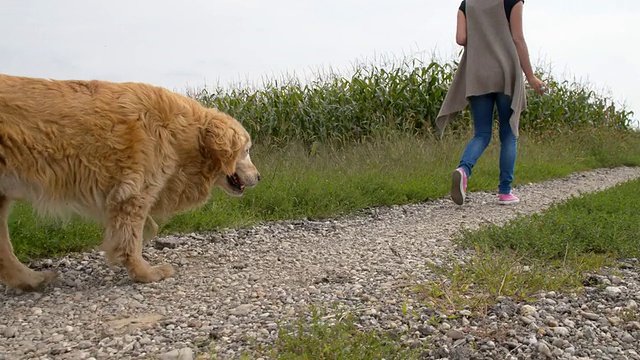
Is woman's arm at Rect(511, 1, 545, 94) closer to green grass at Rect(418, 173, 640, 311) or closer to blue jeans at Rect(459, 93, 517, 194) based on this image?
blue jeans at Rect(459, 93, 517, 194)

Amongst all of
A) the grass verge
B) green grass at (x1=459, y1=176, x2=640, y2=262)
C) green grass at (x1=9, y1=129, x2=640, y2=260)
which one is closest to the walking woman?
green grass at (x1=9, y1=129, x2=640, y2=260)

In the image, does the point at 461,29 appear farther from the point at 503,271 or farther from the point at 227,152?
the point at 503,271

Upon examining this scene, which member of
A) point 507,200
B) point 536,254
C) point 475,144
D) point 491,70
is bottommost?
point 507,200

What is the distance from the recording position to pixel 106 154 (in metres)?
3.60

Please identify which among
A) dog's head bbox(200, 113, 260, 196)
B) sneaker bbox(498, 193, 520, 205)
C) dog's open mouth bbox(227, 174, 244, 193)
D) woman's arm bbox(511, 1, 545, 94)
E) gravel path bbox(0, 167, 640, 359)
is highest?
woman's arm bbox(511, 1, 545, 94)

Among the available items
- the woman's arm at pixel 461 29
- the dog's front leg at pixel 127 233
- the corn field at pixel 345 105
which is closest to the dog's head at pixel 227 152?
the dog's front leg at pixel 127 233

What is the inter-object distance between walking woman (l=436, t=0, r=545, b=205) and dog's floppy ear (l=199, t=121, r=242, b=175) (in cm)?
306

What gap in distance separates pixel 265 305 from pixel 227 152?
A: 1276 mm

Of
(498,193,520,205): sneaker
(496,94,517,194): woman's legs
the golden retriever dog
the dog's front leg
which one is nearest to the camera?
the golden retriever dog

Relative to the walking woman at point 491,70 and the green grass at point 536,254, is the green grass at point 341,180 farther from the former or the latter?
Answer: the green grass at point 536,254

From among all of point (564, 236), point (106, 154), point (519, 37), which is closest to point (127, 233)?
point (106, 154)

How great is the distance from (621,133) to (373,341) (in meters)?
16.2

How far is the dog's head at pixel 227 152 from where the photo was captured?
4043 millimetres

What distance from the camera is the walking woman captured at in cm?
648
